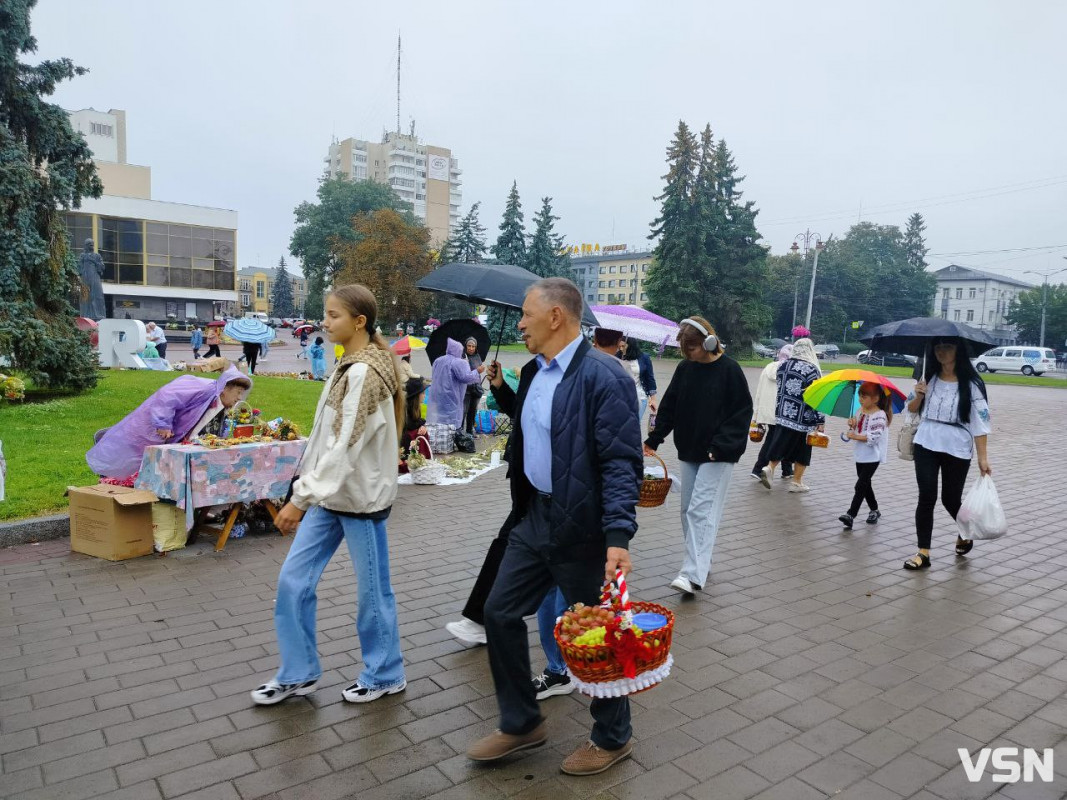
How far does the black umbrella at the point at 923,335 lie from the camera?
5.93 meters

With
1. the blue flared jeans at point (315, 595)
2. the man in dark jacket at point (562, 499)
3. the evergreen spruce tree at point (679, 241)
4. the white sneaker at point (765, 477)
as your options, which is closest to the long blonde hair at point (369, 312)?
the blue flared jeans at point (315, 595)

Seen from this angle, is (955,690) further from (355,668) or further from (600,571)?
(355,668)

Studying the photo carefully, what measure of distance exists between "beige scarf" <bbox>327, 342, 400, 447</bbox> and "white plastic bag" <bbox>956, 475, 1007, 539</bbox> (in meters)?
4.87

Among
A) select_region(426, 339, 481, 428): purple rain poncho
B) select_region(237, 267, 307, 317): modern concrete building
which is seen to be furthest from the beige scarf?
select_region(237, 267, 307, 317): modern concrete building

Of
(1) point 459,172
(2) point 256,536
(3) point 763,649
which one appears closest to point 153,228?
(2) point 256,536

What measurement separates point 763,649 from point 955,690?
0.98 meters

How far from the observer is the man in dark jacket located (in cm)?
295

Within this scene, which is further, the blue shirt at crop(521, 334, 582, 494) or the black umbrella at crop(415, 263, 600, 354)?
the black umbrella at crop(415, 263, 600, 354)

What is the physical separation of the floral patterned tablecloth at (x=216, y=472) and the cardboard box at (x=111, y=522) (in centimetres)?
20

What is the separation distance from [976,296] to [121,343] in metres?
108

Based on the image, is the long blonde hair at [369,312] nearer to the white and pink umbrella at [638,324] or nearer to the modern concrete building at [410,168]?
the white and pink umbrella at [638,324]

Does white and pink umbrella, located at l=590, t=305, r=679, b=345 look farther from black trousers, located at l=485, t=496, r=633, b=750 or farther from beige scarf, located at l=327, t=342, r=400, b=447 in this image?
black trousers, located at l=485, t=496, r=633, b=750

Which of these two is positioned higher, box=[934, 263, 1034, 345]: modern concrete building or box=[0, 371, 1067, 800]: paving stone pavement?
box=[934, 263, 1034, 345]: modern concrete building

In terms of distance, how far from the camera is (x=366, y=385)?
3.41 m
